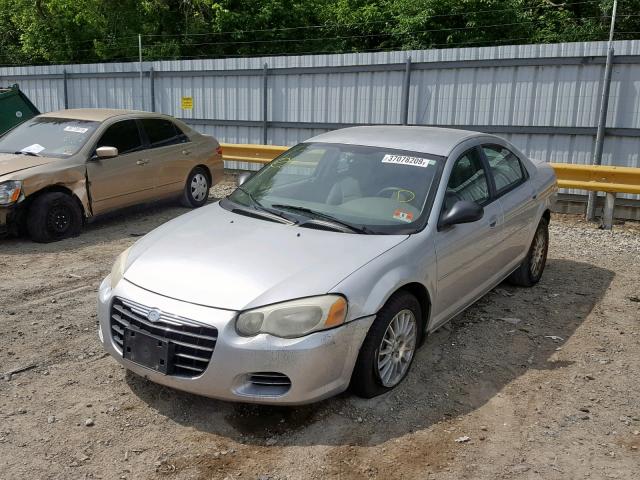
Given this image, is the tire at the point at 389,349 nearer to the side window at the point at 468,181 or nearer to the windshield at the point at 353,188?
the windshield at the point at 353,188

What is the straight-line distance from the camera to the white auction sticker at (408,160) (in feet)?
15.6

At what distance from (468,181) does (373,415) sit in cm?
203

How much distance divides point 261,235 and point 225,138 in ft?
32.0

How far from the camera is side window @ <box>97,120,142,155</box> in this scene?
8.38 meters

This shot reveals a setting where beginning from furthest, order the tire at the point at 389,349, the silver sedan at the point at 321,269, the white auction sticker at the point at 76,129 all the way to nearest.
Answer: the white auction sticker at the point at 76,129, the tire at the point at 389,349, the silver sedan at the point at 321,269

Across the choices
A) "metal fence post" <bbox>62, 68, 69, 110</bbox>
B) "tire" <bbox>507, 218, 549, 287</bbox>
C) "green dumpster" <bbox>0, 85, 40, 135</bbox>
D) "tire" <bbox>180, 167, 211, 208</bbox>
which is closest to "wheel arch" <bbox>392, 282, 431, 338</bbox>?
Answer: "tire" <bbox>507, 218, 549, 287</bbox>

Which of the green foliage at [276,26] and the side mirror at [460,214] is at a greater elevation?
the green foliage at [276,26]

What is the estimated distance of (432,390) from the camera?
4223 millimetres

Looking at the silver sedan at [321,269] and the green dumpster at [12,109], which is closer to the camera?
the silver sedan at [321,269]

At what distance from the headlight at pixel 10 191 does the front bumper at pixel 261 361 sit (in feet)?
14.6

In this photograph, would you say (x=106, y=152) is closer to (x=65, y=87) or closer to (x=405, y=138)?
(x=405, y=138)

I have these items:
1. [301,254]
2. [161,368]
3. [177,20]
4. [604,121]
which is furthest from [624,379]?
[177,20]

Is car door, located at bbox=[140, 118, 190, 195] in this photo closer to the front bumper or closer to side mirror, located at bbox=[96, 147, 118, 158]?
side mirror, located at bbox=[96, 147, 118, 158]

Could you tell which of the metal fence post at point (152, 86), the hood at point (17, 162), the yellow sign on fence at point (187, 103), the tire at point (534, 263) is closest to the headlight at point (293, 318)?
the tire at point (534, 263)
